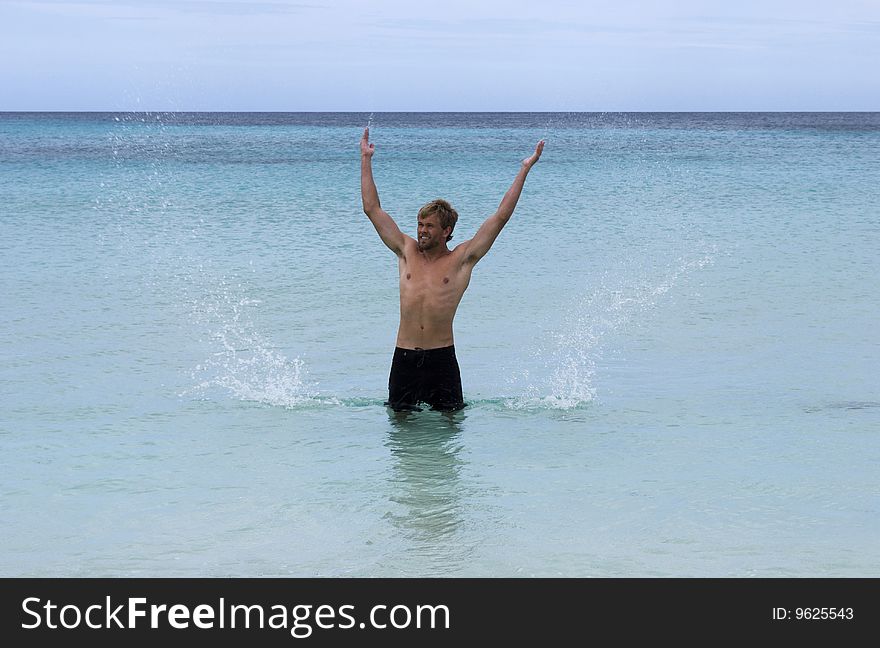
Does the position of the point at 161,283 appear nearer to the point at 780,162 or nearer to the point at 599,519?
the point at 599,519

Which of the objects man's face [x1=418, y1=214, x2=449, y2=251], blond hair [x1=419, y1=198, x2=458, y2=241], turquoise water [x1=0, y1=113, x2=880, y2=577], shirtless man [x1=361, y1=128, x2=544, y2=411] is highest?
blond hair [x1=419, y1=198, x2=458, y2=241]

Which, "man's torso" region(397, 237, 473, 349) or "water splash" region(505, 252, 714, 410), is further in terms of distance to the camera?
"water splash" region(505, 252, 714, 410)

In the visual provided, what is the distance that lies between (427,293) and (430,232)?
1.25 feet

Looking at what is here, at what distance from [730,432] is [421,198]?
776 inches

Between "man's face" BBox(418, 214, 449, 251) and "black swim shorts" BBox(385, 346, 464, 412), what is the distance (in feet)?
2.19

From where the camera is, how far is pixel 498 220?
670 centimetres

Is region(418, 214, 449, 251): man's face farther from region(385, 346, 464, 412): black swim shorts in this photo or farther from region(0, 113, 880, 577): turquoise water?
region(0, 113, 880, 577): turquoise water

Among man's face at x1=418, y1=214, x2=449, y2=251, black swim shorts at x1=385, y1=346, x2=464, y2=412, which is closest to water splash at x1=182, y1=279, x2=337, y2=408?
black swim shorts at x1=385, y1=346, x2=464, y2=412

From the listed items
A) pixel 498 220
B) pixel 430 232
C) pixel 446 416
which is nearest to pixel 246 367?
pixel 446 416

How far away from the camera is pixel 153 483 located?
19.8 feet

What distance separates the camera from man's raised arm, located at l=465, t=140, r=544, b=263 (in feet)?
21.3

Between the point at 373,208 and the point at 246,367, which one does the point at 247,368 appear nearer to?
the point at 246,367

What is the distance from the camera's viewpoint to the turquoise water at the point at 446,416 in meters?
5.14

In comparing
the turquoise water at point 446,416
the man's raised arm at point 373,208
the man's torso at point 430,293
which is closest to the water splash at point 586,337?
the turquoise water at point 446,416
